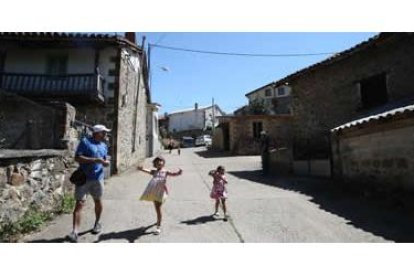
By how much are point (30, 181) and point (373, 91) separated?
10.6 m

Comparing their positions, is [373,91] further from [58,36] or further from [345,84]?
[58,36]

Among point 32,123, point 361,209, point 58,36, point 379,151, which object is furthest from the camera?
point 58,36

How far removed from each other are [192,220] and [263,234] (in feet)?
4.63

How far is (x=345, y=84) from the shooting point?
492 inches

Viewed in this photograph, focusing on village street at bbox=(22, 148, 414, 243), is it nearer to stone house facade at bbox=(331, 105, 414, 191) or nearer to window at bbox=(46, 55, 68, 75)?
stone house facade at bbox=(331, 105, 414, 191)

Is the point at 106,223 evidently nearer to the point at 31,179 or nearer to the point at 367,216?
the point at 31,179

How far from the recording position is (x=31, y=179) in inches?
219

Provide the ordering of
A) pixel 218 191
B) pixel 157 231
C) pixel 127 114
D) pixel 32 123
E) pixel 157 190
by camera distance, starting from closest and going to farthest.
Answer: pixel 157 231 < pixel 157 190 < pixel 218 191 < pixel 32 123 < pixel 127 114

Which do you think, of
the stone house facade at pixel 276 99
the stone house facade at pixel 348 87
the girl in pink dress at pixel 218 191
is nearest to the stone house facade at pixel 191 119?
the stone house facade at pixel 276 99

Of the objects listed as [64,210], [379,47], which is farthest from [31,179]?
[379,47]

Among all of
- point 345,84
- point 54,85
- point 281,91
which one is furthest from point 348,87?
point 281,91

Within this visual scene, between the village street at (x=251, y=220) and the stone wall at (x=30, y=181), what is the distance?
454 mm

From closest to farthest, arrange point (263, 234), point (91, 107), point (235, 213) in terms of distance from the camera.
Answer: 1. point (263, 234)
2. point (235, 213)
3. point (91, 107)

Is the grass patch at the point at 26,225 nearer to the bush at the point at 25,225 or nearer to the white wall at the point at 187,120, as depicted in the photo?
the bush at the point at 25,225
